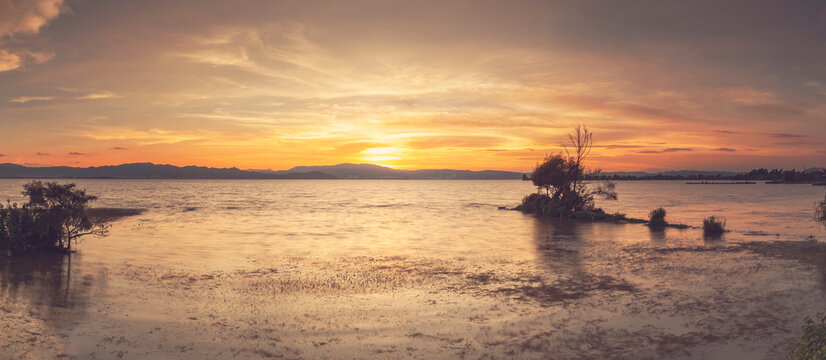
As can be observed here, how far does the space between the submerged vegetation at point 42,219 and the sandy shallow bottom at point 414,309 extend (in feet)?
5.75

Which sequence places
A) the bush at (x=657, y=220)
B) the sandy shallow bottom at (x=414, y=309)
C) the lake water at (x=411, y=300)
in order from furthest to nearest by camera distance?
the bush at (x=657, y=220) < the lake water at (x=411, y=300) < the sandy shallow bottom at (x=414, y=309)

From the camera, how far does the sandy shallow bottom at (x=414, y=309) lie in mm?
9469

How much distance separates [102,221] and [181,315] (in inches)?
1315

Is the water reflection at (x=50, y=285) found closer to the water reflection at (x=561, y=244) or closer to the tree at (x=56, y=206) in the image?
the tree at (x=56, y=206)

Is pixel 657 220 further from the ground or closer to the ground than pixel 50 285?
further from the ground

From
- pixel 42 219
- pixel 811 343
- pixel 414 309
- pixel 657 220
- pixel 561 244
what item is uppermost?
pixel 42 219

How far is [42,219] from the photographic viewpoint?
20.9 meters

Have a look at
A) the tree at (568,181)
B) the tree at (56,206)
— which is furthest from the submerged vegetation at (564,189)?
the tree at (56,206)

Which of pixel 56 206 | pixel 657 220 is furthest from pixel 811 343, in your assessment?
pixel 657 220

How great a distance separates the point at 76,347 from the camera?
9.42m

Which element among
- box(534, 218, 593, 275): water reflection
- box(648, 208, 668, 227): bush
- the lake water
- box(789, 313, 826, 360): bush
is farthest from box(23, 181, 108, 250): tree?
box(648, 208, 668, 227): bush

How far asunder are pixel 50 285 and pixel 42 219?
311 inches

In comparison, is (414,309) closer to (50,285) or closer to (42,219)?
(50,285)

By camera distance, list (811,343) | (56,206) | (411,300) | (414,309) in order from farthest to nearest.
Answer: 1. (56,206)
2. (411,300)
3. (414,309)
4. (811,343)
